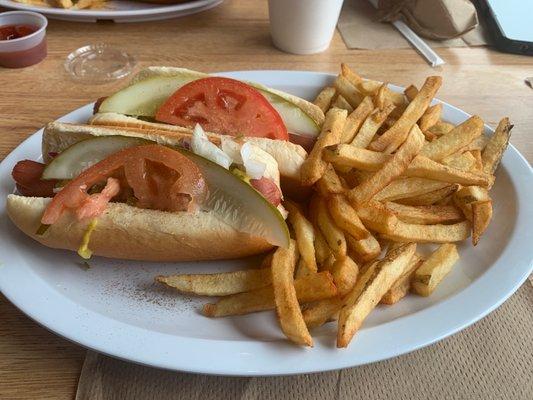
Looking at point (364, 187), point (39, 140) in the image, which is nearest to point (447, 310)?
point (364, 187)

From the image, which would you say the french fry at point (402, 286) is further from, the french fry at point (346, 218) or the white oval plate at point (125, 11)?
the white oval plate at point (125, 11)

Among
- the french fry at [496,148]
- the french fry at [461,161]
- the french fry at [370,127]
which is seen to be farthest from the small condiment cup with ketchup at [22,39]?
the french fry at [496,148]

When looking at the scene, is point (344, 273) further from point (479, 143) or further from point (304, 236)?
point (479, 143)

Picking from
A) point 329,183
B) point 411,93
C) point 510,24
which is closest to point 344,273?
point 329,183

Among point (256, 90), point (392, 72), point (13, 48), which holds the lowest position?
point (13, 48)

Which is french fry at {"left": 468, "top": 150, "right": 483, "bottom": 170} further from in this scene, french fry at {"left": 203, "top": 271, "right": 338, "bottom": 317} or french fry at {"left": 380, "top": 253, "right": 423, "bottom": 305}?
french fry at {"left": 203, "top": 271, "right": 338, "bottom": 317}

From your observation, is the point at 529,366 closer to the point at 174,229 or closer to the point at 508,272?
the point at 508,272

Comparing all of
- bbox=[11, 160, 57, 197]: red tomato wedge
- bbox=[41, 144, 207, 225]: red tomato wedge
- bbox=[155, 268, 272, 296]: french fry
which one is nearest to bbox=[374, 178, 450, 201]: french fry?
bbox=[155, 268, 272, 296]: french fry
